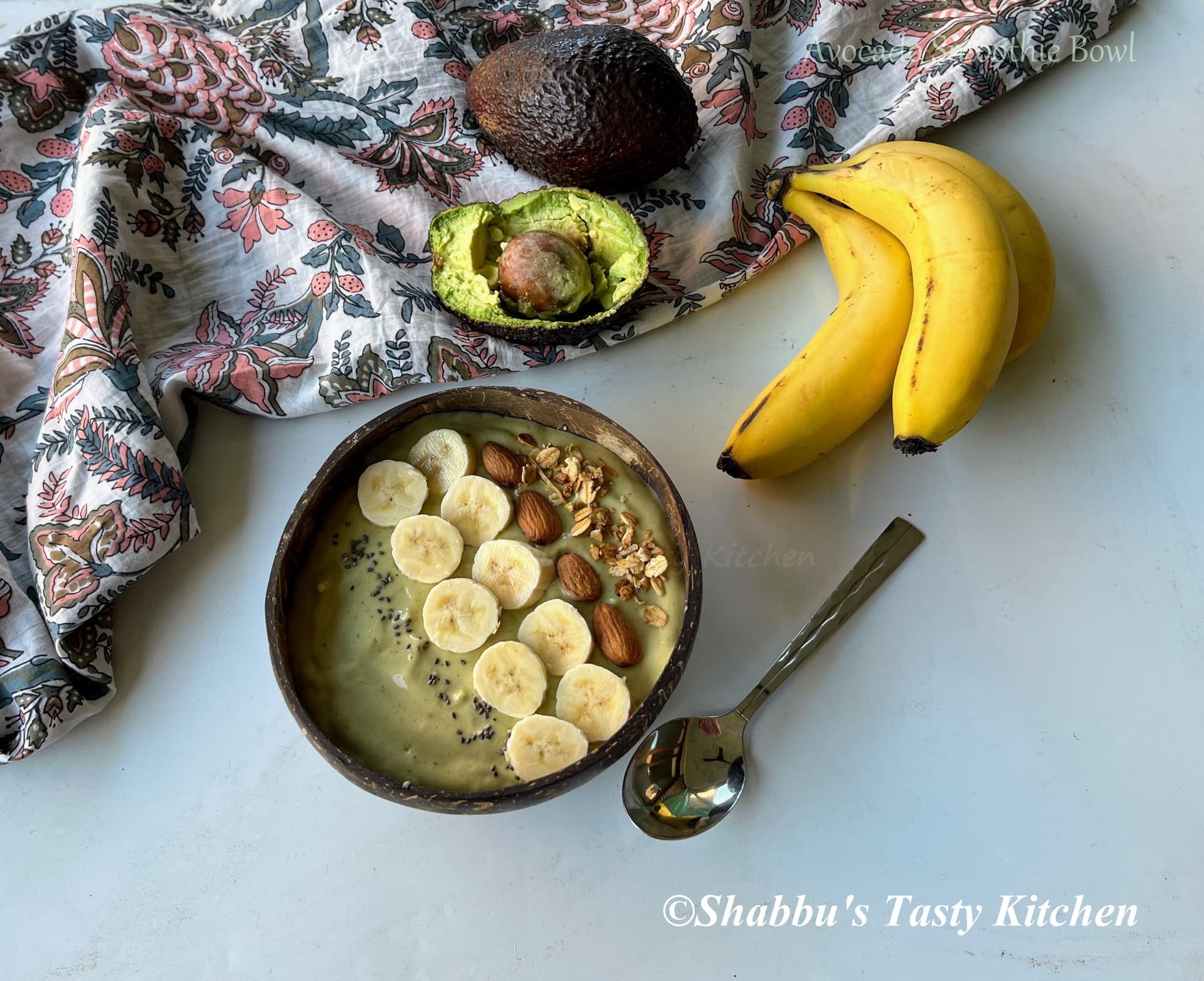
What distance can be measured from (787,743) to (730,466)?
263 millimetres

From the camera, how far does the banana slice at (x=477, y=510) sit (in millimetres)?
827

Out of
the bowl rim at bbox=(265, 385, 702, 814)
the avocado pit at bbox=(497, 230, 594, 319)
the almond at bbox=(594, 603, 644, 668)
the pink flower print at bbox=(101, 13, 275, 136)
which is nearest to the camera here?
the bowl rim at bbox=(265, 385, 702, 814)

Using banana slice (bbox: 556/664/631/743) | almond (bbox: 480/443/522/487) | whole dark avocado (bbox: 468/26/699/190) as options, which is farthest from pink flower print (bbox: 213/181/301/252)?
banana slice (bbox: 556/664/631/743)

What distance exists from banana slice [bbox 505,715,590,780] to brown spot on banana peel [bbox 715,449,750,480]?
29cm

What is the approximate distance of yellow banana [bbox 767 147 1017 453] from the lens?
30.5 inches

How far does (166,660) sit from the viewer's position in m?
0.88

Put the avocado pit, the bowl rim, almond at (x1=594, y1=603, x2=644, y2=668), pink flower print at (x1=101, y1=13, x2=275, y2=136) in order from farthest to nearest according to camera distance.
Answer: pink flower print at (x1=101, y1=13, x2=275, y2=136)
the avocado pit
almond at (x1=594, y1=603, x2=644, y2=668)
the bowl rim

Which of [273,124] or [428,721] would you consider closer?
[428,721]

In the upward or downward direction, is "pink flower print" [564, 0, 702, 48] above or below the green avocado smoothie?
above

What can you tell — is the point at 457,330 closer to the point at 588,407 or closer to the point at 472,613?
the point at 588,407

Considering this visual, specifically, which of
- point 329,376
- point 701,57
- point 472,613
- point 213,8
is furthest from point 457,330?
point 213,8

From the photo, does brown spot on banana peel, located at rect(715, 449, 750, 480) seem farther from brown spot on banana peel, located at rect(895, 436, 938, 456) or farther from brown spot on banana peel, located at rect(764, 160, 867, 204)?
brown spot on banana peel, located at rect(764, 160, 867, 204)

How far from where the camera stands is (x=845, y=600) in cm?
87

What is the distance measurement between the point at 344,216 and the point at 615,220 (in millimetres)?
321
